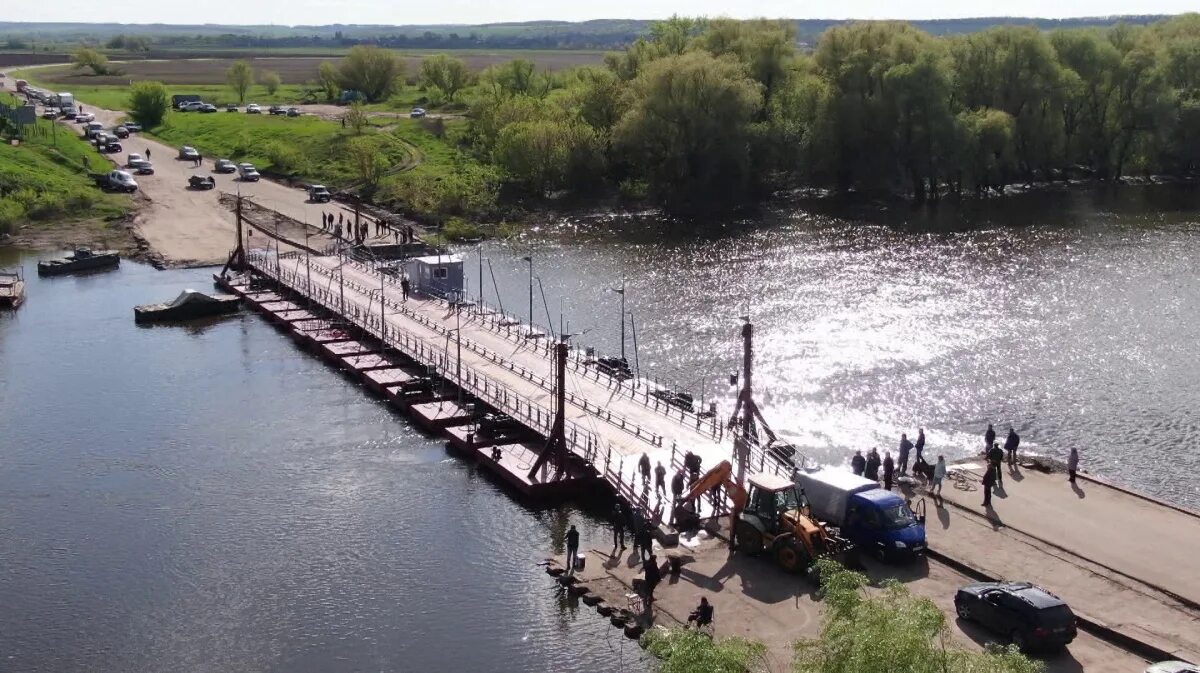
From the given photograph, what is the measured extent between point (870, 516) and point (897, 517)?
71cm

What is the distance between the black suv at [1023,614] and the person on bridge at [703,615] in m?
5.94

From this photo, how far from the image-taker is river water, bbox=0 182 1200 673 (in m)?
33.8

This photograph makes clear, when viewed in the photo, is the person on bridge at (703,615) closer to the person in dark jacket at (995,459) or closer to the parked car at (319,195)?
the person in dark jacket at (995,459)

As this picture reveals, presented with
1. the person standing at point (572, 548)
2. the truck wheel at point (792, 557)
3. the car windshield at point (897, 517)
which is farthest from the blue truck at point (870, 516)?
the person standing at point (572, 548)

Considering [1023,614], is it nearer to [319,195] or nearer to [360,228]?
[360,228]

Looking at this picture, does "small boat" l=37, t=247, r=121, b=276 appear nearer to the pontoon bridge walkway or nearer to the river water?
the river water

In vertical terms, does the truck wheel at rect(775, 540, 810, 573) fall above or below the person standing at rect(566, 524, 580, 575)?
above

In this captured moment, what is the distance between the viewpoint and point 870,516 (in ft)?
109

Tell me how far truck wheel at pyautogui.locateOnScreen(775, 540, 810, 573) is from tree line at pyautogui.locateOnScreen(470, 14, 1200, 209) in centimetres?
7404

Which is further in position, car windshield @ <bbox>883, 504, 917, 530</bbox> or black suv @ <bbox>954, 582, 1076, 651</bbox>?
car windshield @ <bbox>883, 504, 917, 530</bbox>

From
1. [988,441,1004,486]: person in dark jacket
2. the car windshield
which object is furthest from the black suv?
[988,441,1004,486]: person in dark jacket

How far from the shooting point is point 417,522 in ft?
132

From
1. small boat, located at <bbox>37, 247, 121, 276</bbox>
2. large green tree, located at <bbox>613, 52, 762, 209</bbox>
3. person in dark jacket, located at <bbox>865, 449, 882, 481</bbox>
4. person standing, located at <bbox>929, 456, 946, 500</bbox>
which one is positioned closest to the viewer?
person standing, located at <bbox>929, 456, 946, 500</bbox>

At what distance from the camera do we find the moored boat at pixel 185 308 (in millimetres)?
68438
